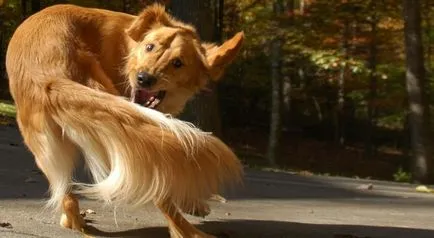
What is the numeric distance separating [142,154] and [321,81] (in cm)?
2681

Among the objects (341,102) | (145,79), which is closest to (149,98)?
(145,79)

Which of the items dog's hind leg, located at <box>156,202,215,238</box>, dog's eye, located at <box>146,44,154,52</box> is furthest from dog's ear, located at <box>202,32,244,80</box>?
dog's hind leg, located at <box>156,202,215,238</box>

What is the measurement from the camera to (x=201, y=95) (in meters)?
11.1

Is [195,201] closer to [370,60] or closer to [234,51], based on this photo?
[234,51]

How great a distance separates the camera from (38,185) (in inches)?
267

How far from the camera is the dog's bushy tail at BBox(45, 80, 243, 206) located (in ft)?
12.1

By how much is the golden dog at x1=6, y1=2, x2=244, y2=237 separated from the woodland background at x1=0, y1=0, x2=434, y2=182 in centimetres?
664

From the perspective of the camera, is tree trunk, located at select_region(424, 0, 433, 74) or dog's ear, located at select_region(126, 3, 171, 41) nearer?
dog's ear, located at select_region(126, 3, 171, 41)

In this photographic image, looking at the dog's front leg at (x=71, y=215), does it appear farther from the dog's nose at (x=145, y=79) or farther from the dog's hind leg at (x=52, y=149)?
the dog's nose at (x=145, y=79)

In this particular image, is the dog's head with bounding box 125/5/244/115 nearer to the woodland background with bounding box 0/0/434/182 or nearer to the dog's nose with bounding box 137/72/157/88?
the dog's nose with bounding box 137/72/157/88

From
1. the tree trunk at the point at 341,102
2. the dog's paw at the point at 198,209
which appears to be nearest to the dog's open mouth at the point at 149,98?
the dog's paw at the point at 198,209

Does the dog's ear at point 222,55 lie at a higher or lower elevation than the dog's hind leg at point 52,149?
higher

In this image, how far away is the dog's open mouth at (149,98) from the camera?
4402mm

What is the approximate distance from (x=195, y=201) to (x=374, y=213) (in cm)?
343
